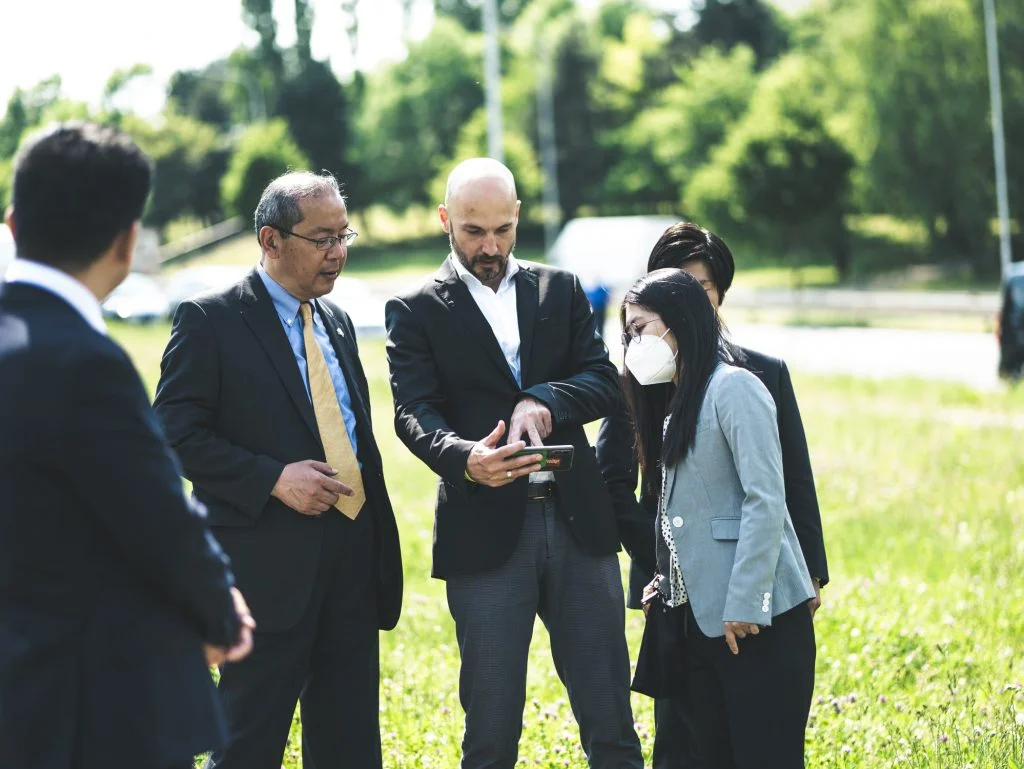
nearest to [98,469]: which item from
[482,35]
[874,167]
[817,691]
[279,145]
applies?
[817,691]

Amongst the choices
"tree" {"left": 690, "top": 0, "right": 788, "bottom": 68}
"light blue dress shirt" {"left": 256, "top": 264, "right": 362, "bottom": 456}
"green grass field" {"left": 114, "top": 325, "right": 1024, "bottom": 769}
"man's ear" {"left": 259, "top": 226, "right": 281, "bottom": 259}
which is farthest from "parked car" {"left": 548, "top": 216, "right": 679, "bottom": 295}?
"tree" {"left": 690, "top": 0, "right": 788, "bottom": 68}

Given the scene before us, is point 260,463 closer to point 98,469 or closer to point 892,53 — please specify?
point 98,469

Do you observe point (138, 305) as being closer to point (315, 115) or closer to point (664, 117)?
point (664, 117)

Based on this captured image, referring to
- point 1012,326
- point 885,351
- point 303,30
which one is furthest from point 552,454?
point 303,30

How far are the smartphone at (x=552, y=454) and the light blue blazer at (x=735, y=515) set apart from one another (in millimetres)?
350

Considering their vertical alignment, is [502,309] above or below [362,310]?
above

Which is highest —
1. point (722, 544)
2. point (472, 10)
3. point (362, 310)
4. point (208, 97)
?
point (472, 10)

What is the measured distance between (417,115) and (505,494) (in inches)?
3090

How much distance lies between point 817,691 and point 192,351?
3551mm

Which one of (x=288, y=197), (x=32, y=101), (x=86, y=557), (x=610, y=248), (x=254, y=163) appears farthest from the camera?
(x=254, y=163)

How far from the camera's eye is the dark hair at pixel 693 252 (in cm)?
512

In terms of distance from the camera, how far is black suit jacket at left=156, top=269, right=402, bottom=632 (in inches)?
176

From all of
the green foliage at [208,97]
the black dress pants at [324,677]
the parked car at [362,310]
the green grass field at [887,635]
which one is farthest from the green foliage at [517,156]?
the black dress pants at [324,677]

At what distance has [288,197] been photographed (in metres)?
4.61
